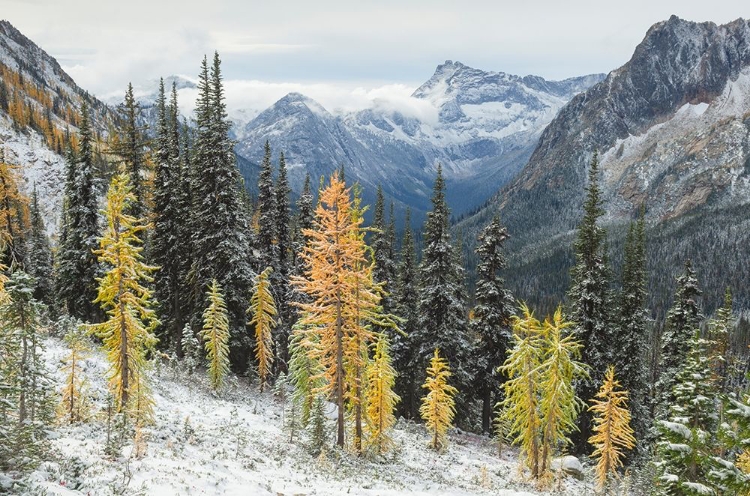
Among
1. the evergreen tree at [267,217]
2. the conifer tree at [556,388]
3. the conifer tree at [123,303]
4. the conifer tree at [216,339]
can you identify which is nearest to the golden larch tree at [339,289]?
the conifer tree at [123,303]

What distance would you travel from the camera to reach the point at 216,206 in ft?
111

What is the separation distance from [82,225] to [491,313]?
1150 inches

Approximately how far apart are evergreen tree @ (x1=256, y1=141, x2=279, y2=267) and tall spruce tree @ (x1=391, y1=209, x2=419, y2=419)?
36.4 ft

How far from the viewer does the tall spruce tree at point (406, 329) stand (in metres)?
41.4

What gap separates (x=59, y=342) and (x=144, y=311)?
42.2 feet

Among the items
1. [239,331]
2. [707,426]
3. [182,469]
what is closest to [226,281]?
[239,331]

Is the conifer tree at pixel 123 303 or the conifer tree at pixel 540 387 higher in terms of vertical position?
the conifer tree at pixel 123 303

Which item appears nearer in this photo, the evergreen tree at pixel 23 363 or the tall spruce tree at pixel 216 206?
the evergreen tree at pixel 23 363

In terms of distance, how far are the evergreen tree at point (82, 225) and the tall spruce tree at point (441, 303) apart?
22645 mm

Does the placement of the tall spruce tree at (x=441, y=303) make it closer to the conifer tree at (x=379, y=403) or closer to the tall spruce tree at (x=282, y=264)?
the conifer tree at (x=379, y=403)

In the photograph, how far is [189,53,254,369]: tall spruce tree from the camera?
110ft

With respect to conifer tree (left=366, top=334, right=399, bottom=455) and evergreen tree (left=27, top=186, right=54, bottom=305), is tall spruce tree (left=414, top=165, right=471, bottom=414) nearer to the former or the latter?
conifer tree (left=366, top=334, right=399, bottom=455)

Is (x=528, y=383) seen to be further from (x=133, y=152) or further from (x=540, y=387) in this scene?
(x=133, y=152)

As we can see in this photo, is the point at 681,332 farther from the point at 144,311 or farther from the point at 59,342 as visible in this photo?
the point at 59,342
